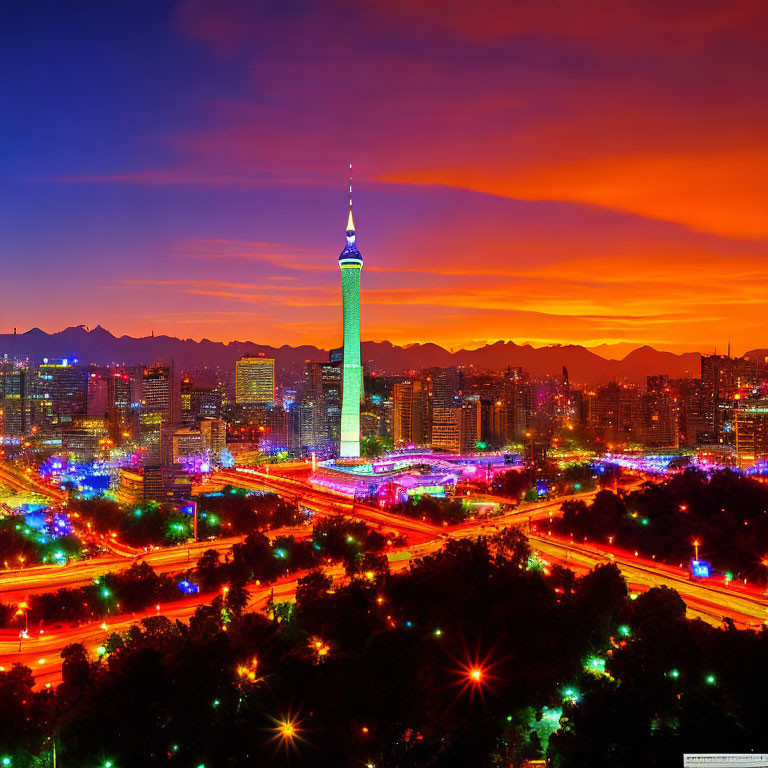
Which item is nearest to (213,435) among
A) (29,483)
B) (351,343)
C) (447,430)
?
(29,483)

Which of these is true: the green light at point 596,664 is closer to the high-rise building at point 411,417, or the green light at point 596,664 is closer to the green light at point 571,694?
the green light at point 571,694

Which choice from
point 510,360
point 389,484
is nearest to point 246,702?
point 389,484

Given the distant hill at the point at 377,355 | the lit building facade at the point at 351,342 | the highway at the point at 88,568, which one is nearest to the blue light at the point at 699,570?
the highway at the point at 88,568

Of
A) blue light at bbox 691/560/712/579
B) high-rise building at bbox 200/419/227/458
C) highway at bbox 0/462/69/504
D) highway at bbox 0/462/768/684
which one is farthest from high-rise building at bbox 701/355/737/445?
highway at bbox 0/462/69/504

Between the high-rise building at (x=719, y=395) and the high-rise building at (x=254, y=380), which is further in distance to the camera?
the high-rise building at (x=254, y=380)

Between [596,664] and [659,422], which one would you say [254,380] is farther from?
[596,664]

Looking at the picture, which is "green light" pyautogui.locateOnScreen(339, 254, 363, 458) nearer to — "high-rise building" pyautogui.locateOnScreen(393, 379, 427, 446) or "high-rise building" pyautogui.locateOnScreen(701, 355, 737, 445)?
"high-rise building" pyautogui.locateOnScreen(393, 379, 427, 446)
